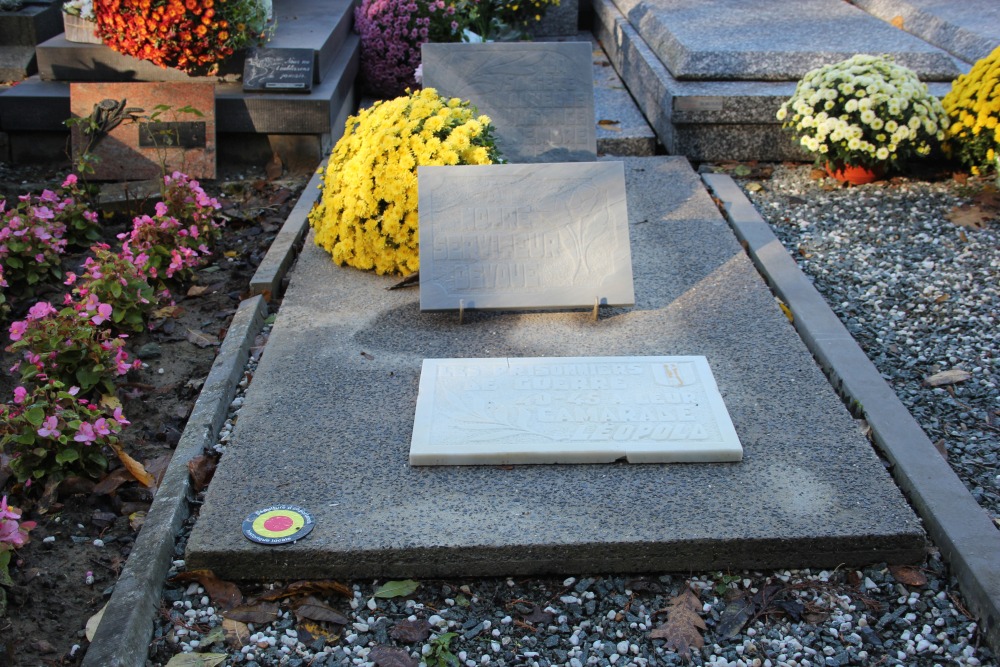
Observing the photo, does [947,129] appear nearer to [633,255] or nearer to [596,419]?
[633,255]

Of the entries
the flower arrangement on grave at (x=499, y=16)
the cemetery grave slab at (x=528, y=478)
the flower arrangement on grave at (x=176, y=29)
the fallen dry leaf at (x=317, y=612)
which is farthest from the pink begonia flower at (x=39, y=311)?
the flower arrangement on grave at (x=499, y=16)

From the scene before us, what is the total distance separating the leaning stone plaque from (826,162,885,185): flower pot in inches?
59.0

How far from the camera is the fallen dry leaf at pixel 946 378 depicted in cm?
346

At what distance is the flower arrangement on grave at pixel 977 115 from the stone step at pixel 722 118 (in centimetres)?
37

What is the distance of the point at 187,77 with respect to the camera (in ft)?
18.7

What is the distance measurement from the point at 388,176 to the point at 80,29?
9.69 feet

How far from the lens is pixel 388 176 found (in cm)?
397

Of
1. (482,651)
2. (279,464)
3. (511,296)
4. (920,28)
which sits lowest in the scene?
(482,651)

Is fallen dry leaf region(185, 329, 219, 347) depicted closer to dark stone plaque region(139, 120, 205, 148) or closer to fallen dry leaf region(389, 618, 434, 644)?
fallen dry leaf region(389, 618, 434, 644)

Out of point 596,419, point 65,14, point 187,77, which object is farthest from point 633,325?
point 65,14

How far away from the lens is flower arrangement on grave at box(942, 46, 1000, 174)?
491cm

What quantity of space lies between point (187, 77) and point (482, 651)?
4.54 meters

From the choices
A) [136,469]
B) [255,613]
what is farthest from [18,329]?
[255,613]

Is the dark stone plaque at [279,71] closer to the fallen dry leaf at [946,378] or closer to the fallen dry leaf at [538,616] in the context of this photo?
the fallen dry leaf at [946,378]
